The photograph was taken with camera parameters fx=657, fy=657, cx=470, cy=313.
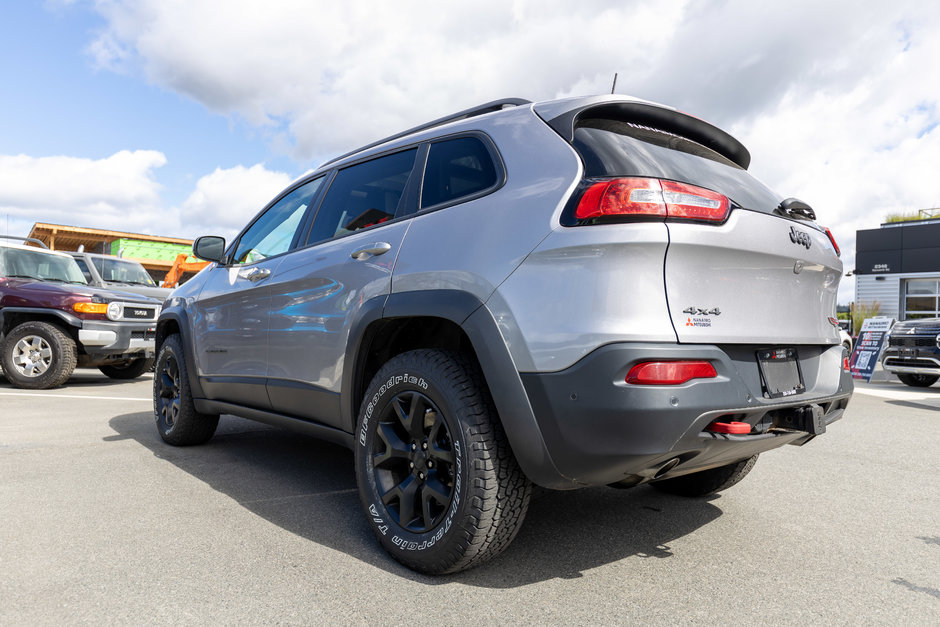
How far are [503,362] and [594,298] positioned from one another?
1.30 ft

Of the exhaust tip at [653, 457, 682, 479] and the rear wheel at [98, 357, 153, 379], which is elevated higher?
the exhaust tip at [653, 457, 682, 479]

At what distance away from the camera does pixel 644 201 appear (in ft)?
7.18

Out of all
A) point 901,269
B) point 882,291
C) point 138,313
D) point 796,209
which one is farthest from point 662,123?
point 882,291

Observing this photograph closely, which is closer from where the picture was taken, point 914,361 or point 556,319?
point 556,319

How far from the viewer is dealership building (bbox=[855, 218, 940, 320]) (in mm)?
33188

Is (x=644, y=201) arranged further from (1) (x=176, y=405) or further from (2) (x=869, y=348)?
(2) (x=869, y=348)

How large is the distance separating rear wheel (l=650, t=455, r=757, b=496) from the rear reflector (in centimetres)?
110

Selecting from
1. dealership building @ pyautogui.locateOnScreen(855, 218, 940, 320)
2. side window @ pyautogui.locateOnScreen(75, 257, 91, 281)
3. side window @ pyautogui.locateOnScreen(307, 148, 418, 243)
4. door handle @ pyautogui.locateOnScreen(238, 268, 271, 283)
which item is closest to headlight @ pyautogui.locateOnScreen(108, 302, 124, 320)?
side window @ pyautogui.locateOnScreen(75, 257, 91, 281)

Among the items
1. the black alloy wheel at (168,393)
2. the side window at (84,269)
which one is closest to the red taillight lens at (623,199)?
the black alloy wheel at (168,393)

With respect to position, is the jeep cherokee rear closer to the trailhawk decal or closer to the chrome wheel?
the chrome wheel

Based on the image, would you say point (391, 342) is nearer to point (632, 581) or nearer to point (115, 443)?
point (632, 581)

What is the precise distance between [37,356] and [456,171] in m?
7.48

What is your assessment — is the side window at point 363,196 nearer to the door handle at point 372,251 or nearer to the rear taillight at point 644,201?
the door handle at point 372,251

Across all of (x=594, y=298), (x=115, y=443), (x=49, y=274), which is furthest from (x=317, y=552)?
(x=49, y=274)
